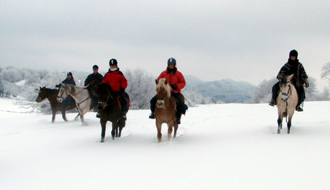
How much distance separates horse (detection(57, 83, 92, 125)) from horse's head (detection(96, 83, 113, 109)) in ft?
14.8

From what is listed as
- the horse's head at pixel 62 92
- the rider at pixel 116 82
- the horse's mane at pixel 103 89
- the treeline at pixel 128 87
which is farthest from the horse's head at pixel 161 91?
the treeline at pixel 128 87

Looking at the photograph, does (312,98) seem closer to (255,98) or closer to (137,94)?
(255,98)

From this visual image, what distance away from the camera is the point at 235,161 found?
4.45 meters

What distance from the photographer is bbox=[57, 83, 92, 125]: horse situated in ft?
34.5

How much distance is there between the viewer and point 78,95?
10.8 metres

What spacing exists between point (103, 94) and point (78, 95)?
474 centimetres

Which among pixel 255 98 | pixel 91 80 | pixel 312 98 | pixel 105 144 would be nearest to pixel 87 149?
pixel 105 144

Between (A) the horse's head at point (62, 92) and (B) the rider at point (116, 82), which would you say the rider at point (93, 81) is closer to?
(A) the horse's head at point (62, 92)

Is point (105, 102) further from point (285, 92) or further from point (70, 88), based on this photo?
point (285, 92)

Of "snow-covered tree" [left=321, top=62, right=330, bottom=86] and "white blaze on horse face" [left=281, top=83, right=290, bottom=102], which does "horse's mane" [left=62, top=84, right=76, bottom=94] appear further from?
"snow-covered tree" [left=321, top=62, right=330, bottom=86]

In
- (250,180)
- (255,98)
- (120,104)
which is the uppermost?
(120,104)

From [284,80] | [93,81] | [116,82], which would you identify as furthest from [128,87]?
[284,80]

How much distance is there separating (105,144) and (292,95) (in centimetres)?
599

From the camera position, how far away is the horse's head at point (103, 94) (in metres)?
6.59
